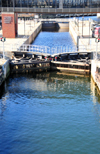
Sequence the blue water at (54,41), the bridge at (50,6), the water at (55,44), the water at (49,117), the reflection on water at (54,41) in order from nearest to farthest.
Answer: the water at (49,117)
the water at (55,44)
the bridge at (50,6)
the reflection on water at (54,41)
the blue water at (54,41)

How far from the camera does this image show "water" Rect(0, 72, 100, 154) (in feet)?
70.6

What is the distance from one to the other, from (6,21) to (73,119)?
4310 cm

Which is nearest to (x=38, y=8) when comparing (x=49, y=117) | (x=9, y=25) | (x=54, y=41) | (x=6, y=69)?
(x=9, y=25)

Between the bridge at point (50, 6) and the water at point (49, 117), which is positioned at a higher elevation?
the bridge at point (50, 6)

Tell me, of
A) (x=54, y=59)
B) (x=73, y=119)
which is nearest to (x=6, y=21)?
(x=54, y=59)

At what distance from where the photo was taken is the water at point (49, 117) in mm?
21516

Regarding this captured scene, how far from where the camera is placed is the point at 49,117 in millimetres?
26906

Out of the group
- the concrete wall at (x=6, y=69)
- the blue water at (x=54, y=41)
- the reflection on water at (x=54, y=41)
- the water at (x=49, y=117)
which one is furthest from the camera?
the blue water at (x=54, y=41)

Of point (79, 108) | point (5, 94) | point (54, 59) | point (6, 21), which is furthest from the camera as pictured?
point (6, 21)

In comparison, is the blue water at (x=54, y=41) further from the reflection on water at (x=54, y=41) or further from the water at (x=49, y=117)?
the water at (x=49, y=117)

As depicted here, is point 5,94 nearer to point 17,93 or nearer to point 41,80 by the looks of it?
point 17,93

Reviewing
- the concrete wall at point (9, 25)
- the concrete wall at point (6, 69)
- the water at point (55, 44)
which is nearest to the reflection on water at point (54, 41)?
the water at point (55, 44)

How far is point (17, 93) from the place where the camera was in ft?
113

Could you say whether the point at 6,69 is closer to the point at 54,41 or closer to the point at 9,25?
the point at 9,25
